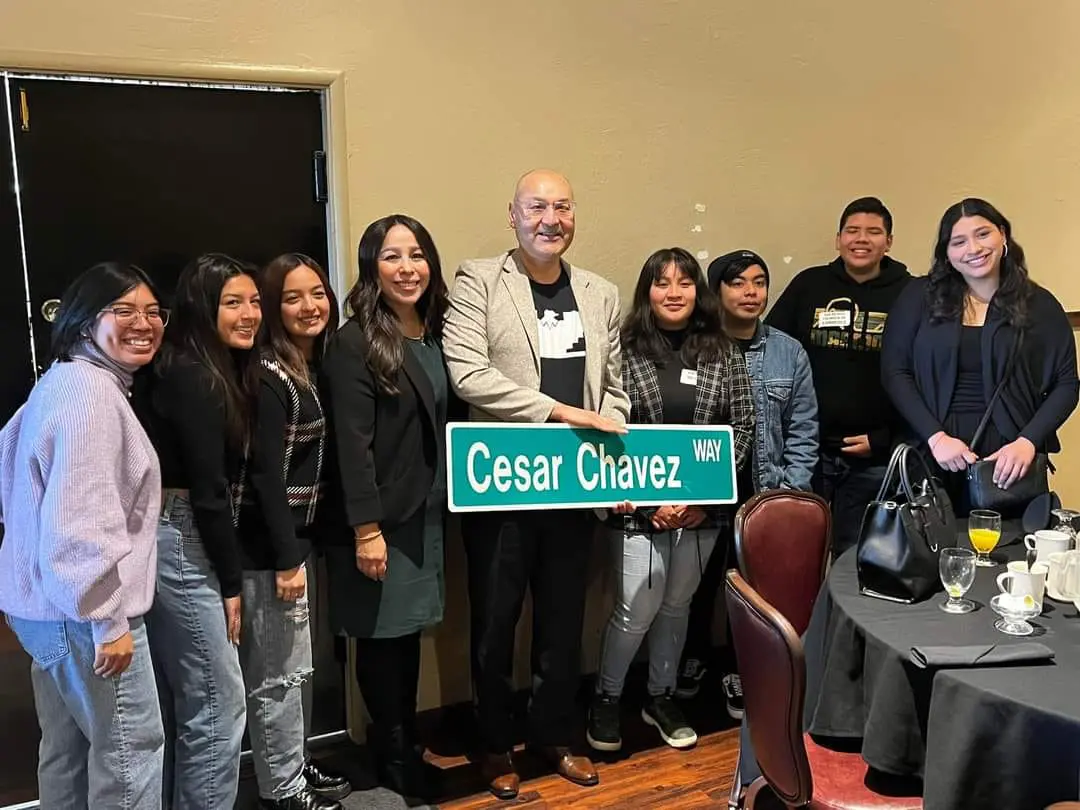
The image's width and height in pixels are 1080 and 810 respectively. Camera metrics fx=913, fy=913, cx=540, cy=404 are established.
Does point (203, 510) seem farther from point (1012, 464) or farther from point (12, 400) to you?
point (1012, 464)

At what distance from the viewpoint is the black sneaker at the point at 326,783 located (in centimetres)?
268

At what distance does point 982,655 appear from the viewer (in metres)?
1.72

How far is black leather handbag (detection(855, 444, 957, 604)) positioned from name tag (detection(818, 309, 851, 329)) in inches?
48.4

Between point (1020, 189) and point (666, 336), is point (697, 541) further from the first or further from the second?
point (1020, 189)

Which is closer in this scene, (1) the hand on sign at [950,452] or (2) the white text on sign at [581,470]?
(2) the white text on sign at [581,470]

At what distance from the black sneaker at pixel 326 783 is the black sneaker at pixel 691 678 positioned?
1238mm

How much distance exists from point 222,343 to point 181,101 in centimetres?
91

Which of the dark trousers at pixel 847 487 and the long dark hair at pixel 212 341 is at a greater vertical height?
the long dark hair at pixel 212 341

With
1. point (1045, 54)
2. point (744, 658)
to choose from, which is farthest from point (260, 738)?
point (1045, 54)

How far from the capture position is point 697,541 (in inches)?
116

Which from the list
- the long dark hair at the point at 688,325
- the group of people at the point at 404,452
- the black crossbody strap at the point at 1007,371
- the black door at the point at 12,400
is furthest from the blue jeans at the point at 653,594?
the black door at the point at 12,400

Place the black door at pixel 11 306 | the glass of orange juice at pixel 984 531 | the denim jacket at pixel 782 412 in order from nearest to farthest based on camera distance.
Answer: the glass of orange juice at pixel 984 531 → the black door at pixel 11 306 → the denim jacket at pixel 782 412

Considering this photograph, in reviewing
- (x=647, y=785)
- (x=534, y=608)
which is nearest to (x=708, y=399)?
(x=534, y=608)

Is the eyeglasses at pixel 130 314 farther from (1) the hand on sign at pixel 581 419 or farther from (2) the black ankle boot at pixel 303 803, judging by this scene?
(2) the black ankle boot at pixel 303 803
